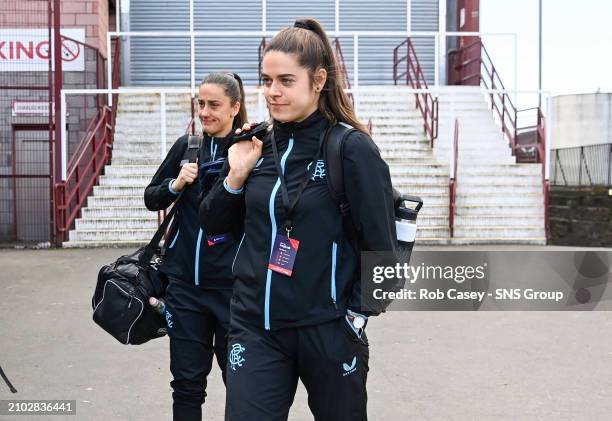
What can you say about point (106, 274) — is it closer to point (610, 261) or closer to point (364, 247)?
point (364, 247)

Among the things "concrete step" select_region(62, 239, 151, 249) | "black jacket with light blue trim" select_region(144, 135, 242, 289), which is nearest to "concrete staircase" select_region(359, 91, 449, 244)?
"concrete step" select_region(62, 239, 151, 249)

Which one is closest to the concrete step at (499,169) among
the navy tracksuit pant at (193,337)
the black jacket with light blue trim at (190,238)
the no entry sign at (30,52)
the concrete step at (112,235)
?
the concrete step at (112,235)

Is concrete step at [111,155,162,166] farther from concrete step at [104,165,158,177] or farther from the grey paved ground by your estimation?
the grey paved ground

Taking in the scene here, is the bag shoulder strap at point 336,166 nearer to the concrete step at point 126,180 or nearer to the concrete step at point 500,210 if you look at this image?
the concrete step at point 500,210

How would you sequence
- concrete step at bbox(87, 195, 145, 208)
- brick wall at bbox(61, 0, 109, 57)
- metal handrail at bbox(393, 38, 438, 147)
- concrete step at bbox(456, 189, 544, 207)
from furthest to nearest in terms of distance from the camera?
brick wall at bbox(61, 0, 109, 57)
metal handrail at bbox(393, 38, 438, 147)
concrete step at bbox(456, 189, 544, 207)
concrete step at bbox(87, 195, 145, 208)

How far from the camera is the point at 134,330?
3621 millimetres

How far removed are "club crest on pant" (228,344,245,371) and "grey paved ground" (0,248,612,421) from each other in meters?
2.12

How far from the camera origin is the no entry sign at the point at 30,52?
1522 centimetres

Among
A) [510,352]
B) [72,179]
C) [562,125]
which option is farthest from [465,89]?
[562,125]

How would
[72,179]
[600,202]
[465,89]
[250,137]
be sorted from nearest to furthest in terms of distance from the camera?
[250,137] → [72,179] → [465,89] → [600,202]

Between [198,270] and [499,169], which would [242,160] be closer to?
[198,270]

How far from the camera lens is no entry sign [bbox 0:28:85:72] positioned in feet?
49.9

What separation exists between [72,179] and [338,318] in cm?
1288

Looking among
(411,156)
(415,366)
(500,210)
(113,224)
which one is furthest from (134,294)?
(411,156)
